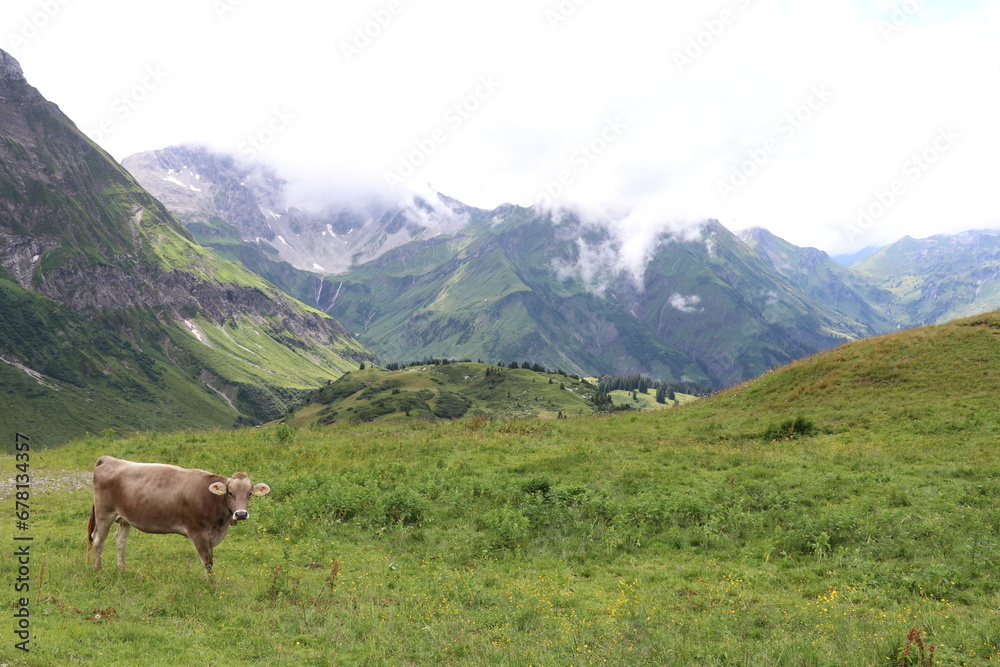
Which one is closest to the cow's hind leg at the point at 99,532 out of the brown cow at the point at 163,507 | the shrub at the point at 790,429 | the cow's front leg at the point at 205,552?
the brown cow at the point at 163,507

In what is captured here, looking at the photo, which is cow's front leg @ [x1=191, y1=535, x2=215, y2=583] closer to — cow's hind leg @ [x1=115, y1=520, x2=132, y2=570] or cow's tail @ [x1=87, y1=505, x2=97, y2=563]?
cow's hind leg @ [x1=115, y1=520, x2=132, y2=570]

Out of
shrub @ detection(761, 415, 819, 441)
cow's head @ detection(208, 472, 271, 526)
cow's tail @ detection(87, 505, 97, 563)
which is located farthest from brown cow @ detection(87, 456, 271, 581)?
shrub @ detection(761, 415, 819, 441)

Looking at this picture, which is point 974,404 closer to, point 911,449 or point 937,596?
point 911,449

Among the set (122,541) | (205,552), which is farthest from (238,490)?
(122,541)

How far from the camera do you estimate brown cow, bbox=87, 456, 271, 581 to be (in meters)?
15.3

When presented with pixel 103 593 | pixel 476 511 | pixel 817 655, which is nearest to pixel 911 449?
pixel 817 655

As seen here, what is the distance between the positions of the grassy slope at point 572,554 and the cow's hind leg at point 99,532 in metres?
0.60

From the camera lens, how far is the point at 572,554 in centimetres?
1838

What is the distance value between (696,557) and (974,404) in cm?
2634

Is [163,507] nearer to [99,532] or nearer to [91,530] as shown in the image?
[99,532]

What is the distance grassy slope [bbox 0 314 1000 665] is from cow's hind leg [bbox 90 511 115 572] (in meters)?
0.60

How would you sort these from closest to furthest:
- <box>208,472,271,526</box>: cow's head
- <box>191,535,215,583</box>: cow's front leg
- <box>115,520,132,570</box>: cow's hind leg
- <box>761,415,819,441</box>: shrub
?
<box>208,472,271,526</box>: cow's head → <box>191,535,215,583</box>: cow's front leg → <box>115,520,132,570</box>: cow's hind leg → <box>761,415,819,441</box>: shrub

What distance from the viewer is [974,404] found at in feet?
102

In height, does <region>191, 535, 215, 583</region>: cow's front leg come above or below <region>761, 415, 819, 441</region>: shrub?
below
